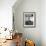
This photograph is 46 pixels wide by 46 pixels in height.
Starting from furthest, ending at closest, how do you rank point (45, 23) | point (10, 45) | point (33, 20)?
point (33, 20) < point (45, 23) < point (10, 45)

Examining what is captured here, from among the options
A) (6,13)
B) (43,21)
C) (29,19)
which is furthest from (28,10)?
(6,13)

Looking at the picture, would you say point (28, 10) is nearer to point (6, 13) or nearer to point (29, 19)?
point (29, 19)

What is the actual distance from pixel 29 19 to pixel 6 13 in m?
1.57

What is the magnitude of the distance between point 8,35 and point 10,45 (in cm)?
124

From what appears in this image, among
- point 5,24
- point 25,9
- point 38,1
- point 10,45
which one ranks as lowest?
point 10,45

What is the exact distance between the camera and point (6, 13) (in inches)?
183

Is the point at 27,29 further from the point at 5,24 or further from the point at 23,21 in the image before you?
the point at 5,24

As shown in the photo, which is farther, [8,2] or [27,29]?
[27,29]

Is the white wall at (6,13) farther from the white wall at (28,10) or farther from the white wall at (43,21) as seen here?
the white wall at (43,21)

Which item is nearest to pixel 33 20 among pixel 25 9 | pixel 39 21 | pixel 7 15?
pixel 39 21

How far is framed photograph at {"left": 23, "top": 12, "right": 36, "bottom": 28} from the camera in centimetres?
585

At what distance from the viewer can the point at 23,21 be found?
5902mm

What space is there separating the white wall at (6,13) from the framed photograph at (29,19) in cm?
133

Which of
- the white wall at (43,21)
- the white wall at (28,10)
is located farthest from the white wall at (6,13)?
the white wall at (43,21)
